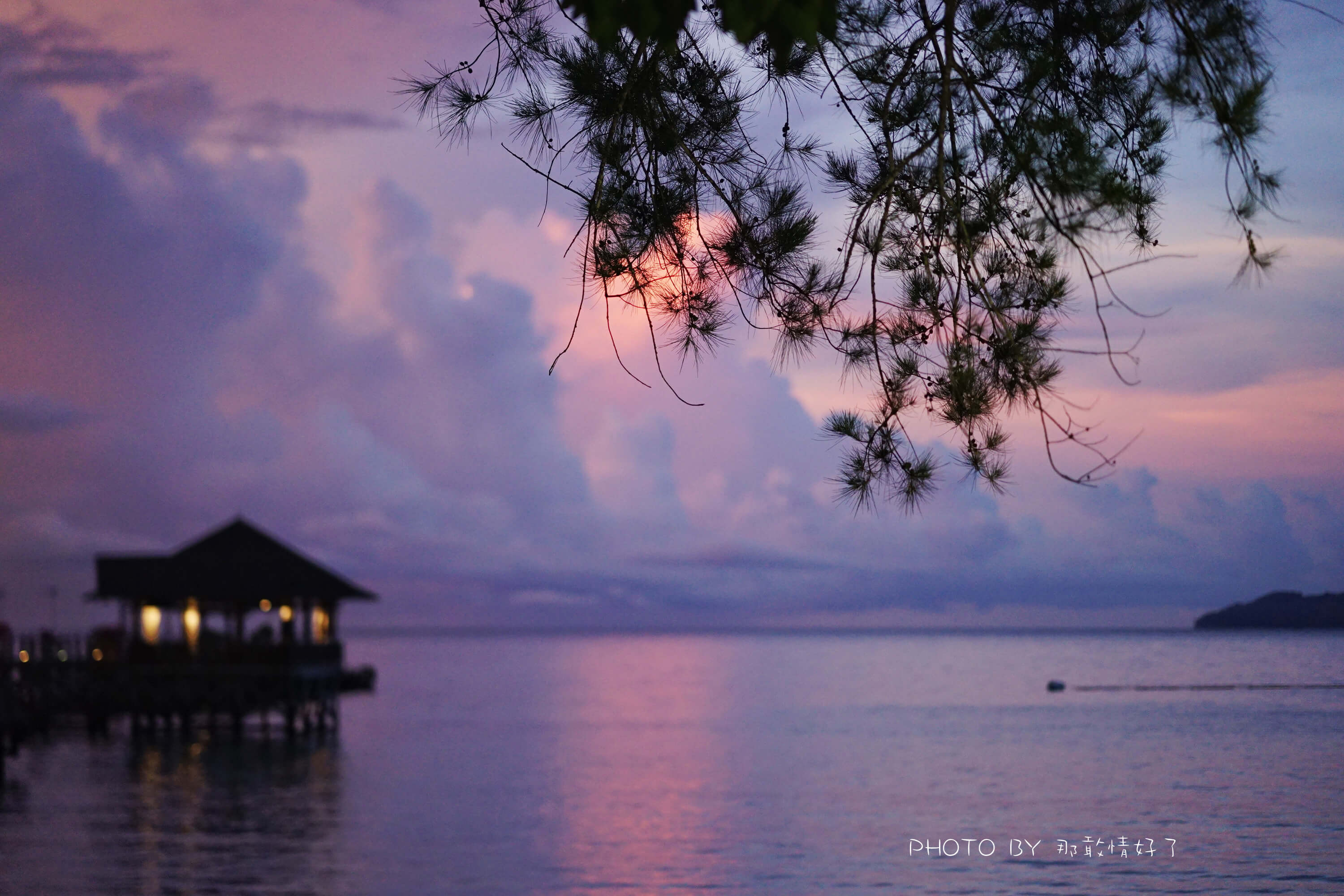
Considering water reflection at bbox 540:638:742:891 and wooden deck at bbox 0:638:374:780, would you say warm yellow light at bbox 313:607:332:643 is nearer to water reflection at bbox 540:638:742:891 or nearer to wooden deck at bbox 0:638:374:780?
wooden deck at bbox 0:638:374:780

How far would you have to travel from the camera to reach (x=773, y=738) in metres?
47.2

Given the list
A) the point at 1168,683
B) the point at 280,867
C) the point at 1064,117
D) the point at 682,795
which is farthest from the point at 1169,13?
the point at 1168,683

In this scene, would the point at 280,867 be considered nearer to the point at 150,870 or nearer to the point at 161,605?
the point at 150,870

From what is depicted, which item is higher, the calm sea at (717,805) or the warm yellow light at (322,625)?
the warm yellow light at (322,625)

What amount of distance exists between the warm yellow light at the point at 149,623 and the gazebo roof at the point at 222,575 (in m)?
0.77

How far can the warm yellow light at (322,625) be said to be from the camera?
42.7 metres

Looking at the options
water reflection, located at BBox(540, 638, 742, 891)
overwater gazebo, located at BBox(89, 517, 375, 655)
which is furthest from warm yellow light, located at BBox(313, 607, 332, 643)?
water reflection, located at BBox(540, 638, 742, 891)

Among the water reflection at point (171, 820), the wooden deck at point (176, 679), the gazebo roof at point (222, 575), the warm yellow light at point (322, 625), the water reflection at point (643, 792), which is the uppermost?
the gazebo roof at point (222, 575)

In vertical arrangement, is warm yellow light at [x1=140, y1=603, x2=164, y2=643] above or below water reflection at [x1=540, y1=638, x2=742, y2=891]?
above

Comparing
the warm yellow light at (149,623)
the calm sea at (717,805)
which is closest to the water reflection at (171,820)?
the calm sea at (717,805)

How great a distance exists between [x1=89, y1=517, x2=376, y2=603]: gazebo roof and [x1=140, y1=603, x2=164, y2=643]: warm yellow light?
0.77m

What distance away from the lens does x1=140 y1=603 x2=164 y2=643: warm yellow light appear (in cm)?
3844

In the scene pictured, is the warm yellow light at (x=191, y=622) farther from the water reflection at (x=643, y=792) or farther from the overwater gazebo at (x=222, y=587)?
the water reflection at (x=643, y=792)

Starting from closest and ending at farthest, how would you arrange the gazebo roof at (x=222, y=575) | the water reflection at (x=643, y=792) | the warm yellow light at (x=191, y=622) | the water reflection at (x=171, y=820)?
the water reflection at (x=171, y=820), the water reflection at (x=643, y=792), the gazebo roof at (x=222, y=575), the warm yellow light at (x=191, y=622)
